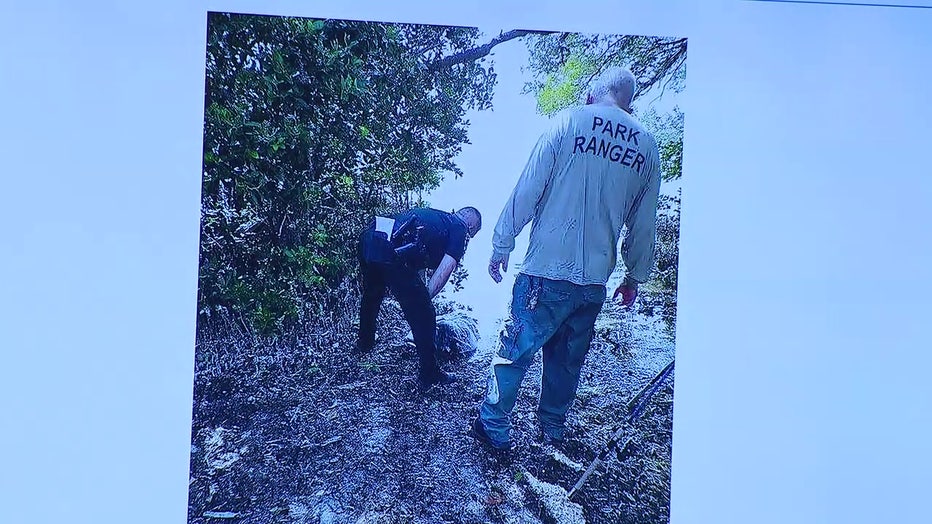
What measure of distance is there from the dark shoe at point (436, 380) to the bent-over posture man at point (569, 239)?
0.40 ft

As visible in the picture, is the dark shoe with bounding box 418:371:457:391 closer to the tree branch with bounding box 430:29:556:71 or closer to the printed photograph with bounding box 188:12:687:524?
the printed photograph with bounding box 188:12:687:524

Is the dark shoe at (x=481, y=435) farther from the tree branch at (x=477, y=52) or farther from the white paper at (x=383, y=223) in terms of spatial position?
the tree branch at (x=477, y=52)

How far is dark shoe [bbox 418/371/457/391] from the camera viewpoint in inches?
76.0

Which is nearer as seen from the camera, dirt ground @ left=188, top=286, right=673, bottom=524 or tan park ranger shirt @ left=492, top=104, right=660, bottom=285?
dirt ground @ left=188, top=286, right=673, bottom=524

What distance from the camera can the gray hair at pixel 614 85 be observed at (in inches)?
78.0

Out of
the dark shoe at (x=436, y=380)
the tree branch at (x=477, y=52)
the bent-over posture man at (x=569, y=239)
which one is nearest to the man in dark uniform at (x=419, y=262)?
the dark shoe at (x=436, y=380)

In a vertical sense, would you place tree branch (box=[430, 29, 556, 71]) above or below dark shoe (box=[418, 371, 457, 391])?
above

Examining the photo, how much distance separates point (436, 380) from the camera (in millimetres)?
1938

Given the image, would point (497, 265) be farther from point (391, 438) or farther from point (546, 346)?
point (391, 438)

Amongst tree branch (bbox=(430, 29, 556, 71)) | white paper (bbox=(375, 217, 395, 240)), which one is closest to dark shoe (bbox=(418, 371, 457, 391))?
white paper (bbox=(375, 217, 395, 240))

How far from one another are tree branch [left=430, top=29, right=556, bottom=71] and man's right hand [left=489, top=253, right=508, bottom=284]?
0.57 meters

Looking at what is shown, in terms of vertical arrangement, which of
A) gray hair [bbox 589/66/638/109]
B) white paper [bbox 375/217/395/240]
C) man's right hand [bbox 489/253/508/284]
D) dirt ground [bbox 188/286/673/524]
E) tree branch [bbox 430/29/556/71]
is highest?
tree branch [bbox 430/29/556/71]

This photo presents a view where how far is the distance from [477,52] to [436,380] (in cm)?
97
